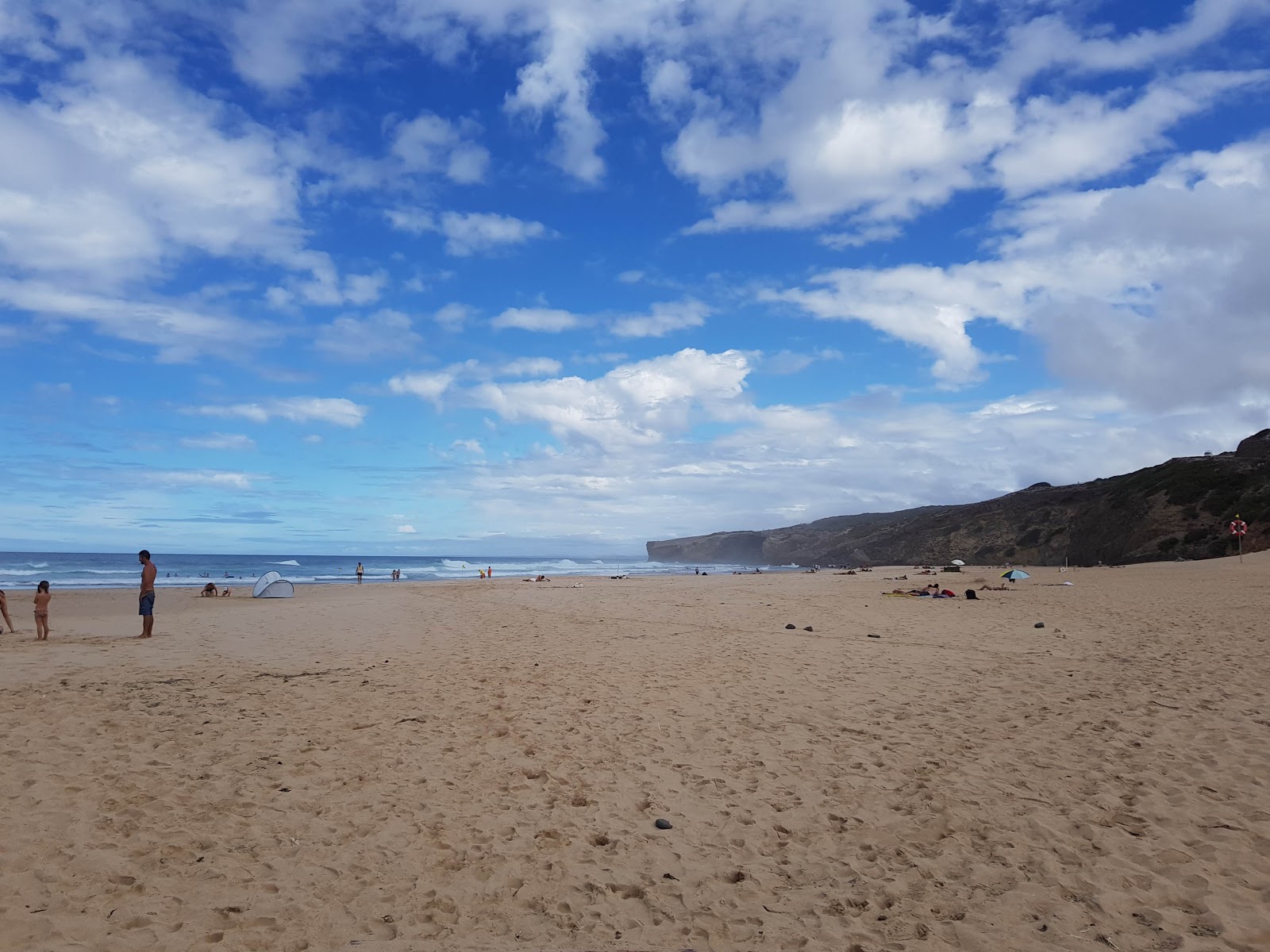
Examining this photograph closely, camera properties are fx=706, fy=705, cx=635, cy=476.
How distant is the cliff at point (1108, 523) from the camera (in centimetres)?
4382

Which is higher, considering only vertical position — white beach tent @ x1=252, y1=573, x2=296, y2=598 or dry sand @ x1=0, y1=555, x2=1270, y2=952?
white beach tent @ x1=252, y1=573, x2=296, y2=598

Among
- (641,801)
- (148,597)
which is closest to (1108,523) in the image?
(641,801)

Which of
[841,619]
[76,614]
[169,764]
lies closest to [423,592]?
[76,614]

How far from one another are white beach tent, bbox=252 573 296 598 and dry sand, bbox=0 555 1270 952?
782 inches

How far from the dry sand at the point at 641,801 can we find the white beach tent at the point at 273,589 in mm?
19865

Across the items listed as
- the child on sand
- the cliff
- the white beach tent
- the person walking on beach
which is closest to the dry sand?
the person walking on beach

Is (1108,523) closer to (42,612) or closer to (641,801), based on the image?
(641,801)

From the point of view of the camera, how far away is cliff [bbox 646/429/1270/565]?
4382 cm

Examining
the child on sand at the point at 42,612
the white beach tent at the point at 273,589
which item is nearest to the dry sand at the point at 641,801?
the child on sand at the point at 42,612

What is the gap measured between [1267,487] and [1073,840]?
5215 cm

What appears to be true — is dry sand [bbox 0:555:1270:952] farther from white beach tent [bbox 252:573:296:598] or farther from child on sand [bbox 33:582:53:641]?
white beach tent [bbox 252:573:296:598]

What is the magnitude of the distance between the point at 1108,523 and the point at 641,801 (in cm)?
5856

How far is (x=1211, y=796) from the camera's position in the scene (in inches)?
228

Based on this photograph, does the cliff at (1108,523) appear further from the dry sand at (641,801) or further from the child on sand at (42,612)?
the child on sand at (42,612)
